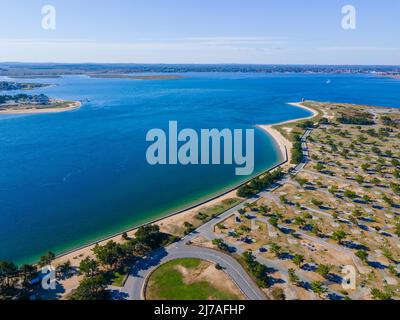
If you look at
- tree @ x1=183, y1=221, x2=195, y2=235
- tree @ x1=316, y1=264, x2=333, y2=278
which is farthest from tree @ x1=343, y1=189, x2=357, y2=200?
tree @ x1=183, y1=221, x2=195, y2=235

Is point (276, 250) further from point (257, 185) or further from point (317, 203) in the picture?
point (257, 185)

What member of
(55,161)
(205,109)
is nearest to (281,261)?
(55,161)

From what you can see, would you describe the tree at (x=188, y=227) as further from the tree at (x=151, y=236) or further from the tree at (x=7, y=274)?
the tree at (x=7, y=274)

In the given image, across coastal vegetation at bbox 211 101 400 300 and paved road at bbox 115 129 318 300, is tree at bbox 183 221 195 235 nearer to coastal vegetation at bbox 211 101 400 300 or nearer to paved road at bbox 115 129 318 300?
paved road at bbox 115 129 318 300

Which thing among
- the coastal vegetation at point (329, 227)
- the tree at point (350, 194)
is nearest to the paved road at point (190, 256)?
the coastal vegetation at point (329, 227)

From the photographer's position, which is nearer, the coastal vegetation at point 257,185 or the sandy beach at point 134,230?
the sandy beach at point 134,230
